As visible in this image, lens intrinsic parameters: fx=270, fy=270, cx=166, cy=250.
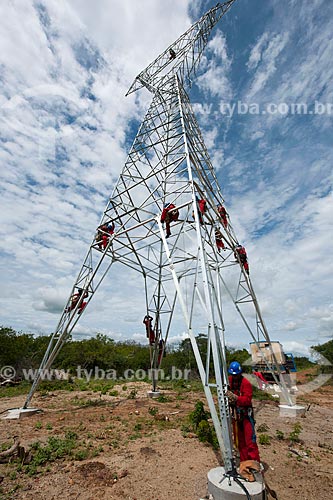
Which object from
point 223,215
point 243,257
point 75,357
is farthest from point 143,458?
point 75,357

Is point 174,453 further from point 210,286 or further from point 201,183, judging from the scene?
point 201,183

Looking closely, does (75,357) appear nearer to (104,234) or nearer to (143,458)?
(104,234)

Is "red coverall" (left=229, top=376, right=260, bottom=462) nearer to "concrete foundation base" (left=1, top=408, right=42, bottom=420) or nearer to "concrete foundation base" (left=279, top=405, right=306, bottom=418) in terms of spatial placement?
"concrete foundation base" (left=279, top=405, right=306, bottom=418)

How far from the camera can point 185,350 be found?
3141 cm

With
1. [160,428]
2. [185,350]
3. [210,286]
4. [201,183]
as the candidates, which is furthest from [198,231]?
[185,350]

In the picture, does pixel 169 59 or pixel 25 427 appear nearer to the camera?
pixel 25 427

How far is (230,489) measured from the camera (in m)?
3.83

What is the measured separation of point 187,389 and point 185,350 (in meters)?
16.7

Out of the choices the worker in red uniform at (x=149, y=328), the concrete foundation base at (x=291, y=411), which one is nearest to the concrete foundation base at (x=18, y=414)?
the worker in red uniform at (x=149, y=328)

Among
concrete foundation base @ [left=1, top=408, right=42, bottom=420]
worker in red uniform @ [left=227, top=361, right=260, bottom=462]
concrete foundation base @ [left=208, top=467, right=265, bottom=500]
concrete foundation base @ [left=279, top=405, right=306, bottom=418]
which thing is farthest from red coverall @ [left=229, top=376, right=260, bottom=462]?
concrete foundation base @ [left=1, top=408, right=42, bottom=420]

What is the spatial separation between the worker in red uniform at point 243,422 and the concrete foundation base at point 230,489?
0.60 meters

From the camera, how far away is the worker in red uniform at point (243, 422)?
15.5 ft

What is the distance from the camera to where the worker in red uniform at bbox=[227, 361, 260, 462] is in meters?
4.74

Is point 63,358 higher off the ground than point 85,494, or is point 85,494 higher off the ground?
point 63,358
